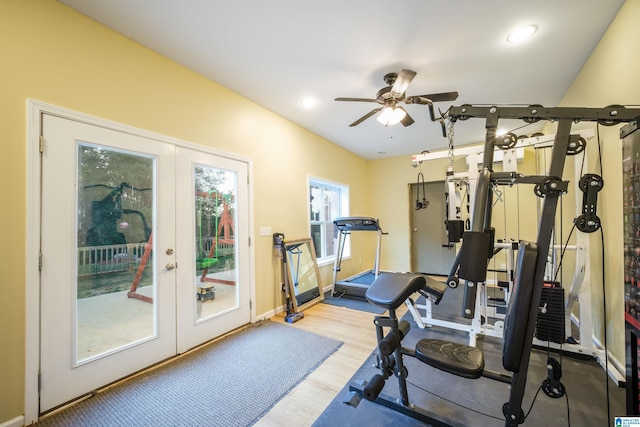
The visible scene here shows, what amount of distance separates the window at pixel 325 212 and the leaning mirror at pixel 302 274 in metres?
0.47

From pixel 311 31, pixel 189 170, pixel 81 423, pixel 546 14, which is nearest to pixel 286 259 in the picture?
pixel 189 170

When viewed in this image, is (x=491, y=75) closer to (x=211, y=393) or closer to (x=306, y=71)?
(x=306, y=71)

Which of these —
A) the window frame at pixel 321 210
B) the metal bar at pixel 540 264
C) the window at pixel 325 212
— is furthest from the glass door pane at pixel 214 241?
the metal bar at pixel 540 264

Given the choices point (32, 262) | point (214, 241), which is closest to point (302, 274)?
point (214, 241)

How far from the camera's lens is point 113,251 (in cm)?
206

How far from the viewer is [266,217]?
11.2ft

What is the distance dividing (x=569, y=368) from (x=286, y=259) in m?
2.95

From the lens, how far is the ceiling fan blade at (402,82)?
83.9 inches

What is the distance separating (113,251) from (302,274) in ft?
8.03

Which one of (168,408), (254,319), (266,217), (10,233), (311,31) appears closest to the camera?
(10,233)

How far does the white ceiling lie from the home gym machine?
101 centimetres

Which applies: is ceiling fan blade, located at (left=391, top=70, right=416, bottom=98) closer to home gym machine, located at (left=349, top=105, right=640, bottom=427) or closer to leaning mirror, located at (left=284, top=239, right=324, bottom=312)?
home gym machine, located at (left=349, top=105, right=640, bottom=427)

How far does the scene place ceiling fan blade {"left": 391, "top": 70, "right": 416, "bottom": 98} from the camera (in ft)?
6.99

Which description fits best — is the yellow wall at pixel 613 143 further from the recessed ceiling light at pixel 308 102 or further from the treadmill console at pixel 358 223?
the recessed ceiling light at pixel 308 102
